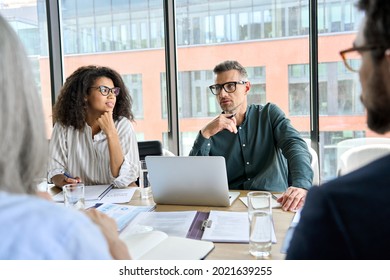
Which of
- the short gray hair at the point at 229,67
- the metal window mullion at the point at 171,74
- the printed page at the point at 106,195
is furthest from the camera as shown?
the metal window mullion at the point at 171,74

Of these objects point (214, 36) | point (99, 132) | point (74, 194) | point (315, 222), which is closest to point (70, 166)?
point (99, 132)

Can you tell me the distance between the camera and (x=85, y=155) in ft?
7.40

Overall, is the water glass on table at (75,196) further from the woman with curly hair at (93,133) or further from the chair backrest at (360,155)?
the chair backrest at (360,155)

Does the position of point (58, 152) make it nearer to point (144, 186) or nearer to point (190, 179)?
point (144, 186)

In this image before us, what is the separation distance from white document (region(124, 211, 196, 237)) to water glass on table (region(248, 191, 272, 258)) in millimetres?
240

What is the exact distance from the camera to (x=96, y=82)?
2357 mm

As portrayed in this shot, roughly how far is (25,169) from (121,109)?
1806 millimetres

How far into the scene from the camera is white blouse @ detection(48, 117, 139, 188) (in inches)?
87.2

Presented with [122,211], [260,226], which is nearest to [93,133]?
[122,211]

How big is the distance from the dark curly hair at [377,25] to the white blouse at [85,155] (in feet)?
5.48

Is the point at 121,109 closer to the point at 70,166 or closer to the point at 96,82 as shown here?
the point at 96,82

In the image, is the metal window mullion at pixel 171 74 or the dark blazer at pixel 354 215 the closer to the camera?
the dark blazer at pixel 354 215

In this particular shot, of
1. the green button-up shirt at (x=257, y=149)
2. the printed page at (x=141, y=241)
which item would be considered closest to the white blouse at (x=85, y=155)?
the green button-up shirt at (x=257, y=149)

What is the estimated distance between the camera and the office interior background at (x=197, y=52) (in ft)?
11.7
